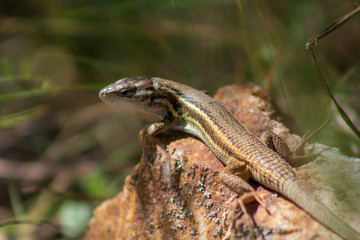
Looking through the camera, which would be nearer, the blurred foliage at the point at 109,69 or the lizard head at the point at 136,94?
the lizard head at the point at 136,94

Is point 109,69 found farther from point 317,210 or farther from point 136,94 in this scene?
point 317,210

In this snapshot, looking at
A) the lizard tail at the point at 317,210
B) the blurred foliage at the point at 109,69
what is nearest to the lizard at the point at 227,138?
the lizard tail at the point at 317,210

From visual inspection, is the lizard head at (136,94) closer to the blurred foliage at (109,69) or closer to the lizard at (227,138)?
the lizard at (227,138)

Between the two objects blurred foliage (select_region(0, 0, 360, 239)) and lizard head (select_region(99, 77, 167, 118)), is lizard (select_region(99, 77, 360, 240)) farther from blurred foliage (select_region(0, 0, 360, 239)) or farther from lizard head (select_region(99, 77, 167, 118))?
blurred foliage (select_region(0, 0, 360, 239))

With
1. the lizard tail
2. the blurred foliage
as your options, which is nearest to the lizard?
the lizard tail

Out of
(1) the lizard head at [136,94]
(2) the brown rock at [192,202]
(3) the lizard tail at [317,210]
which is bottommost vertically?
(2) the brown rock at [192,202]

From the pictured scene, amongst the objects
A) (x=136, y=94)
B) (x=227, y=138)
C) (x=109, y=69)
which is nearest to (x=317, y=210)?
(x=227, y=138)

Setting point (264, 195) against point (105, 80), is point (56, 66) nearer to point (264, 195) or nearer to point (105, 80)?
point (105, 80)

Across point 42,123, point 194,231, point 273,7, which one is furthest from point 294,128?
point 42,123

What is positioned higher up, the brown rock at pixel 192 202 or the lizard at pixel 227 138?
the lizard at pixel 227 138
